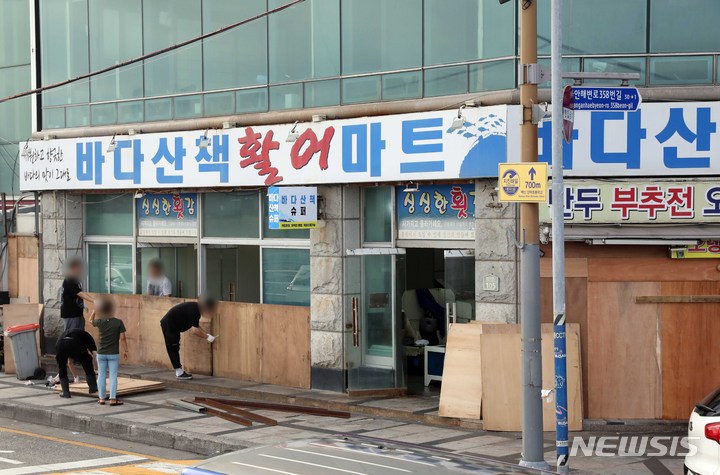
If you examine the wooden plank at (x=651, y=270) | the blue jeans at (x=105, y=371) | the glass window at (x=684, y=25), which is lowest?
the blue jeans at (x=105, y=371)

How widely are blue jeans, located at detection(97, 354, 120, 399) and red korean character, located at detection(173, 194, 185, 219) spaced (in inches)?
159

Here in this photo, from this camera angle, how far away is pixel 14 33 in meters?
24.1

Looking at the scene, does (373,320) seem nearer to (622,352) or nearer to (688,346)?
(622,352)

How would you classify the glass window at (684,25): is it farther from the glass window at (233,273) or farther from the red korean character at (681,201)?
the glass window at (233,273)

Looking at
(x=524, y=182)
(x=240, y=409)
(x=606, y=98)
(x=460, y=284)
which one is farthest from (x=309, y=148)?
(x=606, y=98)

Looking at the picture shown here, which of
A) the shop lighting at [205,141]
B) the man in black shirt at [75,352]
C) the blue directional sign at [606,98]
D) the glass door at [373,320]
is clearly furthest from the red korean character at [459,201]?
the man in black shirt at [75,352]

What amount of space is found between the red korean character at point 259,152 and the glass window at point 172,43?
6.02 ft

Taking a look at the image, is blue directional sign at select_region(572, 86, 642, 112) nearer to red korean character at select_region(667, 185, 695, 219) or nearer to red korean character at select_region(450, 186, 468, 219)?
red korean character at select_region(667, 185, 695, 219)

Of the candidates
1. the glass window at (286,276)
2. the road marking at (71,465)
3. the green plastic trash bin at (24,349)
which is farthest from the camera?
the green plastic trash bin at (24,349)

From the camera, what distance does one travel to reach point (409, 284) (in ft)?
56.0

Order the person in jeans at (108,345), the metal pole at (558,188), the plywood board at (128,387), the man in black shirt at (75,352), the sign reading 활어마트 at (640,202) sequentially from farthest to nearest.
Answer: the plywood board at (128,387) < the man in black shirt at (75,352) < the person in jeans at (108,345) < the sign reading 활어마트 at (640,202) < the metal pole at (558,188)

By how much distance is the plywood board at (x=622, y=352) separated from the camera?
14.2 m

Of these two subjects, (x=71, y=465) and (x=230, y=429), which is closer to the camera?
(x=71, y=465)

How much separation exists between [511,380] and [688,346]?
8.07 feet
